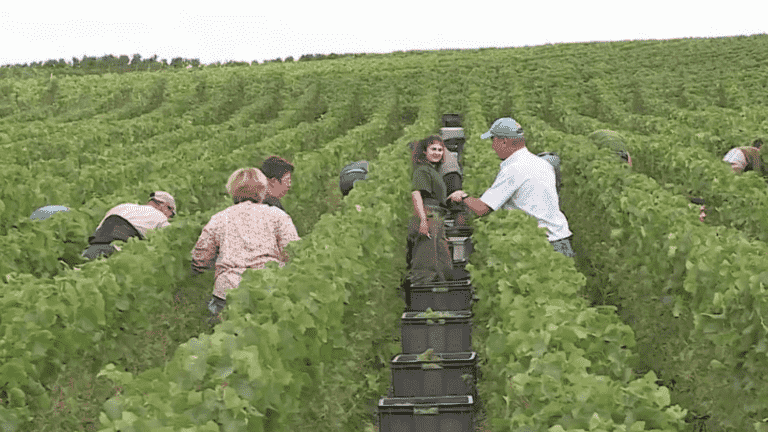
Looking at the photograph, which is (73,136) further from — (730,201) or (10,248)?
(730,201)

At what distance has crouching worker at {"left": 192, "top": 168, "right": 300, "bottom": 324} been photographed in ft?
23.0

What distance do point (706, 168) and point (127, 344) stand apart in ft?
28.7

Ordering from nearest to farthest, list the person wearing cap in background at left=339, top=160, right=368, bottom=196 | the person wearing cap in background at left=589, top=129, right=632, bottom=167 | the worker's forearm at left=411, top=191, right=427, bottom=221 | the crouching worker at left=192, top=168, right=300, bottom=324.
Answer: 1. the crouching worker at left=192, top=168, right=300, bottom=324
2. the worker's forearm at left=411, top=191, right=427, bottom=221
3. the person wearing cap in background at left=339, top=160, right=368, bottom=196
4. the person wearing cap in background at left=589, top=129, right=632, bottom=167

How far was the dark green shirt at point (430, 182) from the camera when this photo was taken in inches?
396

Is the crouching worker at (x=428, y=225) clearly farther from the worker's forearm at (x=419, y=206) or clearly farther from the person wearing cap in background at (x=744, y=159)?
the person wearing cap in background at (x=744, y=159)

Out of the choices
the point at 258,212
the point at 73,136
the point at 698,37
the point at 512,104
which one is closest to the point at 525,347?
the point at 258,212

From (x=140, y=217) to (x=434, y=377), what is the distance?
3.42 m

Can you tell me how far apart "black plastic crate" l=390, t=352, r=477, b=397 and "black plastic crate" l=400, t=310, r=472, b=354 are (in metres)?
0.80

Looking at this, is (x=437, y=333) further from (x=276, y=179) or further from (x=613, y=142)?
(x=613, y=142)

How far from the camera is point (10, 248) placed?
9461 mm

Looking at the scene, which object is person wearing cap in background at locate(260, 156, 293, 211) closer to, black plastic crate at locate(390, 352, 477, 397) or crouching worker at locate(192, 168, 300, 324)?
crouching worker at locate(192, 168, 300, 324)

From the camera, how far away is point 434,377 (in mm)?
7637

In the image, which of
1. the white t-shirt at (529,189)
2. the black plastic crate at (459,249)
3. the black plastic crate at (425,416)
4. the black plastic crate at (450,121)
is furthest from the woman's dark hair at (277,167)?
the black plastic crate at (450,121)

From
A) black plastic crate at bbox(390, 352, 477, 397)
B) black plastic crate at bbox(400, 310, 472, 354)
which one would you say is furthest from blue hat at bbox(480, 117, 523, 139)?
black plastic crate at bbox(390, 352, 477, 397)
